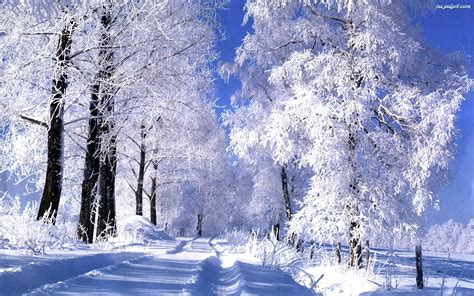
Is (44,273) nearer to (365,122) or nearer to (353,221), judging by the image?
(353,221)

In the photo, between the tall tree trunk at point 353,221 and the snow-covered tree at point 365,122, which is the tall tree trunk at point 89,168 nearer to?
the snow-covered tree at point 365,122

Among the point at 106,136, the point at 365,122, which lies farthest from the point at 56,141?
the point at 365,122

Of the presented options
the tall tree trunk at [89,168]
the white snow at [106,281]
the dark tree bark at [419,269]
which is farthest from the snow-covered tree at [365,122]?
the white snow at [106,281]

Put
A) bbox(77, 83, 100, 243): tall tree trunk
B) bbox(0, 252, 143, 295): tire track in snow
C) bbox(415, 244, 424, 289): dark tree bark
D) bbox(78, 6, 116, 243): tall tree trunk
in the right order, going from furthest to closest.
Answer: bbox(77, 83, 100, 243): tall tree trunk, bbox(78, 6, 116, 243): tall tree trunk, bbox(415, 244, 424, 289): dark tree bark, bbox(0, 252, 143, 295): tire track in snow

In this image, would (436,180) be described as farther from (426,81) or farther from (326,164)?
(326,164)

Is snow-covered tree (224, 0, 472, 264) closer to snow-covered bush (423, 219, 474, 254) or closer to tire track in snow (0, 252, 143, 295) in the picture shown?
tire track in snow (0, 252, 143, 295)

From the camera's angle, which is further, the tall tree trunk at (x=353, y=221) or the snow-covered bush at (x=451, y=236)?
the snow-covered bush at (x=451, y=236)

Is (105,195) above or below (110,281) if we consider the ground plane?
above

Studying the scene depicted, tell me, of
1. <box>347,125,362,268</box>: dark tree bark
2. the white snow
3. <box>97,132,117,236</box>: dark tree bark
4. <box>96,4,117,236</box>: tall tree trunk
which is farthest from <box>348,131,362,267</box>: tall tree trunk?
<box>97,132,117,236</box>: dark tree bark

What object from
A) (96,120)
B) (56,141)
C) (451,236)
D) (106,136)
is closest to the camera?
(56,141)

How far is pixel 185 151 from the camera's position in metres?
19.4

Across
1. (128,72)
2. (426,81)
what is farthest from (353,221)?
(128,72)

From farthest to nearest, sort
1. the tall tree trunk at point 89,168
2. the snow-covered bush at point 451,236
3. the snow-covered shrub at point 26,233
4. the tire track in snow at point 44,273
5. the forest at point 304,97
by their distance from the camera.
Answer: the snow-covered bush at point 451,236
the tall tree trunk at point 89,168
the forest at point 304,97
the snow-covered shrub at point 26,233
the tire track in snow at point 44,273

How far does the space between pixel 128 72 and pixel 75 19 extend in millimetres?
1744
